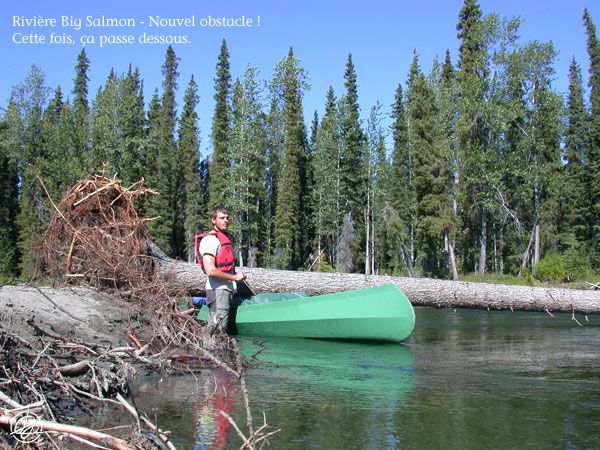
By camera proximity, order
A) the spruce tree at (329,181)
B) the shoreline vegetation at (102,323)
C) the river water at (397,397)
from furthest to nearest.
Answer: the spruce tree at (329,181), the river water at (397,397), the shoreline vegetation at (102,323)

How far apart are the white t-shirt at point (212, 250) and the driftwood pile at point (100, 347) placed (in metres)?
0.50

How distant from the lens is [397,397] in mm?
5363

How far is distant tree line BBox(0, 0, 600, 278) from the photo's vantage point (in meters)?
31.8

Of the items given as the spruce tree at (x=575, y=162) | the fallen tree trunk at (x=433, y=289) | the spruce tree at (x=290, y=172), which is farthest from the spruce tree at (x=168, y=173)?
the fallen tree trunk at (x=433, y=289)

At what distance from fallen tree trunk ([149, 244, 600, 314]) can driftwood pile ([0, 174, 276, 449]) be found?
1398mm

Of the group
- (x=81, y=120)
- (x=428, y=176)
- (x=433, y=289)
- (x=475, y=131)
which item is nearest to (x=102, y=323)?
(x=433, y=289)

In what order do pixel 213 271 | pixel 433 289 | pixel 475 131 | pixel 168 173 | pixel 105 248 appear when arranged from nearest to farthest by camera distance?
pixel 213 271, pixel 105 248, pixel 433 289, pixel 475 131, pixel 168 173

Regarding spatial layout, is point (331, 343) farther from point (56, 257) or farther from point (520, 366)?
point (56, 257)

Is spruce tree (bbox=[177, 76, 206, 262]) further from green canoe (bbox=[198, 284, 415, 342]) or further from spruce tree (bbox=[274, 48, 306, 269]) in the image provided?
green canoe (bbox=[198, 284, 415, 342])

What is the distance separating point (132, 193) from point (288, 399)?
16.9ft

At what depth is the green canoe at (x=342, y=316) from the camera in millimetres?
8125

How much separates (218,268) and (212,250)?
0.85 ft

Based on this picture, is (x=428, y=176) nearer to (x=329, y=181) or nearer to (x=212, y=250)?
(x=329, y=181)

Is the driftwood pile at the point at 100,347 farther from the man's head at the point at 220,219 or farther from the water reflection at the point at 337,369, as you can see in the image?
the man's head at the point at 220,219
